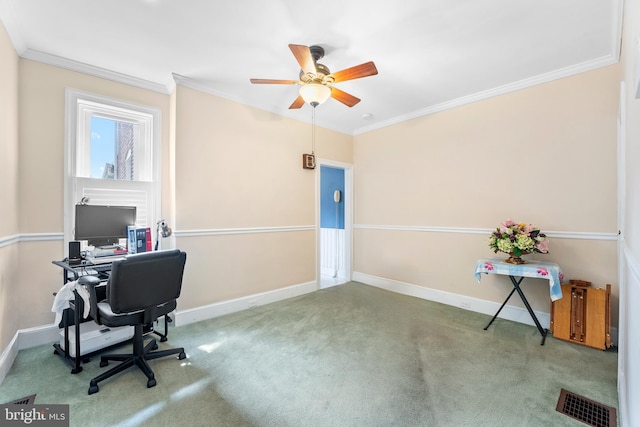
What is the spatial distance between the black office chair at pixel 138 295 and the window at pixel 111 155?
4.21 feet

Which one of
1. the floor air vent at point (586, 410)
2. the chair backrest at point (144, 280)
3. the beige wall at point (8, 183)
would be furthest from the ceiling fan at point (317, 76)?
the floor air vent at point (586, 410)

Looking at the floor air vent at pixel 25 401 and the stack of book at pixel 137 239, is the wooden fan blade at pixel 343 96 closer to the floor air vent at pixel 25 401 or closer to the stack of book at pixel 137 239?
the stack of book at pixel 137 239

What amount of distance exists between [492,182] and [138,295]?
153 inches

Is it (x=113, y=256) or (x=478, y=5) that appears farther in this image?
(x=113, y=256)

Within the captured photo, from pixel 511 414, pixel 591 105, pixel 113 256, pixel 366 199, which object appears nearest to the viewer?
pixel 511 414

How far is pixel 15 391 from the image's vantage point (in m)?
1.92

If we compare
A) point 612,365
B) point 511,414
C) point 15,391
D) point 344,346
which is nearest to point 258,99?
point 344,346

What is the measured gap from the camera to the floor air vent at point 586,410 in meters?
1.66

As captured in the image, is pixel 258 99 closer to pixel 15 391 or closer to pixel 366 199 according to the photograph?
pixel 366 199

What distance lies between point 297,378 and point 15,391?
6.53 feet

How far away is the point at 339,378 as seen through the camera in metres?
2.10

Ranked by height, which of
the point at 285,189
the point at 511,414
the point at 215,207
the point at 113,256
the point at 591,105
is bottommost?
the point at 511,414

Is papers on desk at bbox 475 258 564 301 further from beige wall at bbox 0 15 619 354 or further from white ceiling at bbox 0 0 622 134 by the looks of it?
white ceiling at bbox 0 0 622 134

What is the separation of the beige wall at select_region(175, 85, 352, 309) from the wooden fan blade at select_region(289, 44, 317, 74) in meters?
1.59
